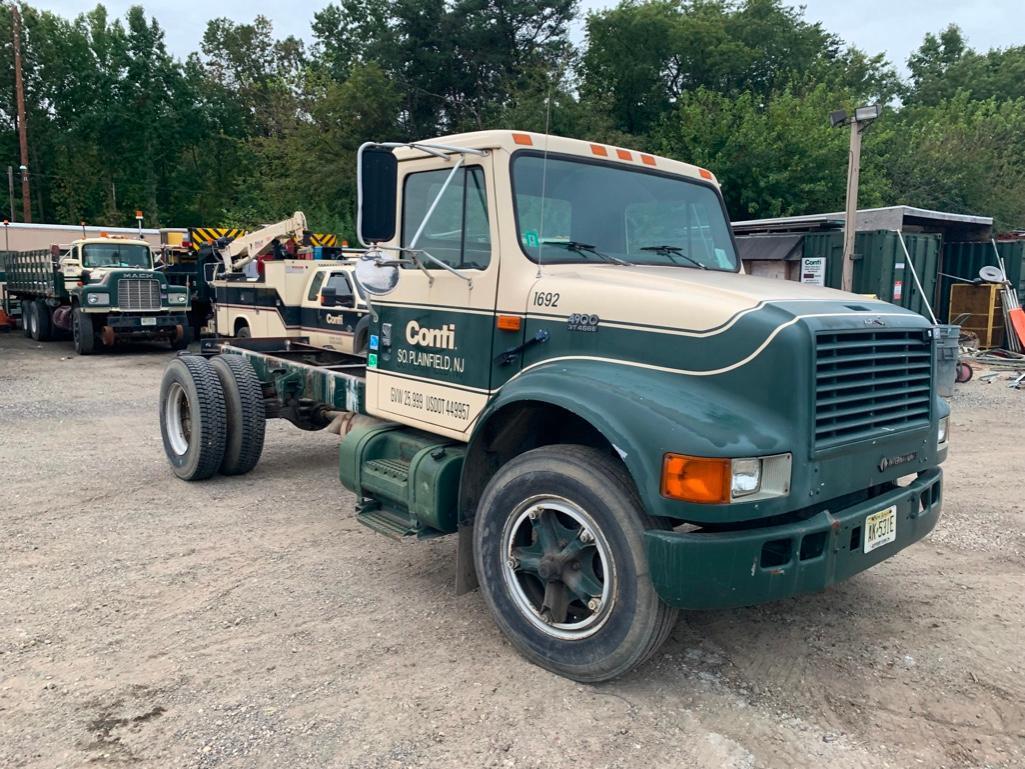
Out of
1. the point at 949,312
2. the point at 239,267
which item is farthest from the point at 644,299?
the point at 949,312

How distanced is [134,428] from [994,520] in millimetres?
8510

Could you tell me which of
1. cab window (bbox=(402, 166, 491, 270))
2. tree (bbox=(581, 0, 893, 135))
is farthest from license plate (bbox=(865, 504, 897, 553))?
tree (bbox=(581, 0, 893, 135))

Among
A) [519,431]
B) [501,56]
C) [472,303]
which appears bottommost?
[519,431]

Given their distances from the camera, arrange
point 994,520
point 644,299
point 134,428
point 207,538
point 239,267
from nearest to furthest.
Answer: point 644,299 < point 207,538 < point 994,520 < point 134,428 < point 239,267

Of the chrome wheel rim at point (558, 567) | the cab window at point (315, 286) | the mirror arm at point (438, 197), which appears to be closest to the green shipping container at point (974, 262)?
the cab window at point (315, 286)

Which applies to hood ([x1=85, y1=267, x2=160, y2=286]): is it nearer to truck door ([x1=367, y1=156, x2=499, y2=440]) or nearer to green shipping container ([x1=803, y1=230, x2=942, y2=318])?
green shipping container ([x1=803, y1=230, x2=942, y2=318])

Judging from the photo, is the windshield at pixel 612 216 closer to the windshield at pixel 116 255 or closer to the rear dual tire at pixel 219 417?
the rear dual tire at pixel 219 417

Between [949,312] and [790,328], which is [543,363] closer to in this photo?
[790,328]

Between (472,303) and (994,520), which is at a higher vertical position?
(472,303)

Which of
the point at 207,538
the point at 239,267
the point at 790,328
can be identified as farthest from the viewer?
the point at 239,267

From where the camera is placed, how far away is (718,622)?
4.21m

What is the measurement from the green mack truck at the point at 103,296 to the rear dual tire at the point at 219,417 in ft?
38.4

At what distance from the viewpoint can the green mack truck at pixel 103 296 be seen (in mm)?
17188

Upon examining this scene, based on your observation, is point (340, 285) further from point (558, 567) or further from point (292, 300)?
point (558, 567)
